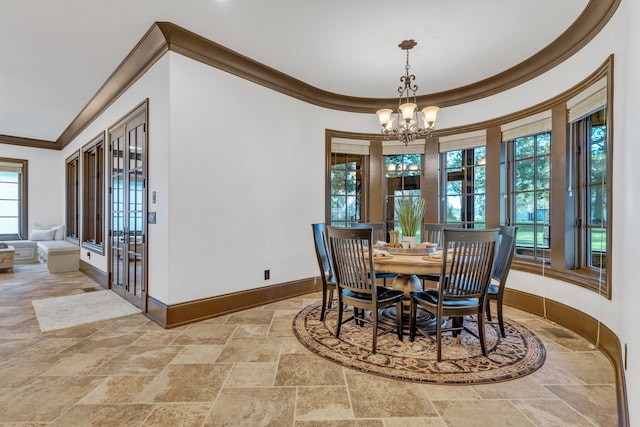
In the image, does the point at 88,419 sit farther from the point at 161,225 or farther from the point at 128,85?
the point at 128,85

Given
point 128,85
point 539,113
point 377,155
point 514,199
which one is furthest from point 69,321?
point 539,113

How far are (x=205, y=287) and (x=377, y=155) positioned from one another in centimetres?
321

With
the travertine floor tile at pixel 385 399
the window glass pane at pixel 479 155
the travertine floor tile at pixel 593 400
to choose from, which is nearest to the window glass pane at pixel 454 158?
the window glass pane at pixel 479 155

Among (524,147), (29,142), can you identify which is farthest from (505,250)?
(29,142)

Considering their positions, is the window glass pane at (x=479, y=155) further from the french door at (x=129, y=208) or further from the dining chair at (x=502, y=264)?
the french door at (x=129, y=208)

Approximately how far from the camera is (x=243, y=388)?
197 cm

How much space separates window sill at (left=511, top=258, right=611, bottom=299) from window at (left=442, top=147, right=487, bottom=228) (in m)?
0.82

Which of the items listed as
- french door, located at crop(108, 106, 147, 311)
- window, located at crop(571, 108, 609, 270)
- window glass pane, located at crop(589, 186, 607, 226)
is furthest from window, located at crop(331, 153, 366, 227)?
window glass pane, located at crop(589, 186, 607, 226)

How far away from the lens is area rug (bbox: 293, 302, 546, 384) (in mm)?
2146

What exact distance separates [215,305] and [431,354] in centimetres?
218

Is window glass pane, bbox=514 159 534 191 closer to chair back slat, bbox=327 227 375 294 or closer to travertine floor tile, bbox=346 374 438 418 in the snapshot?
chair back slat, bbox=327 227 375 294

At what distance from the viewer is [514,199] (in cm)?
397

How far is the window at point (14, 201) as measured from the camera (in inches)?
279

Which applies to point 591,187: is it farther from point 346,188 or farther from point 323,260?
point 346,188
